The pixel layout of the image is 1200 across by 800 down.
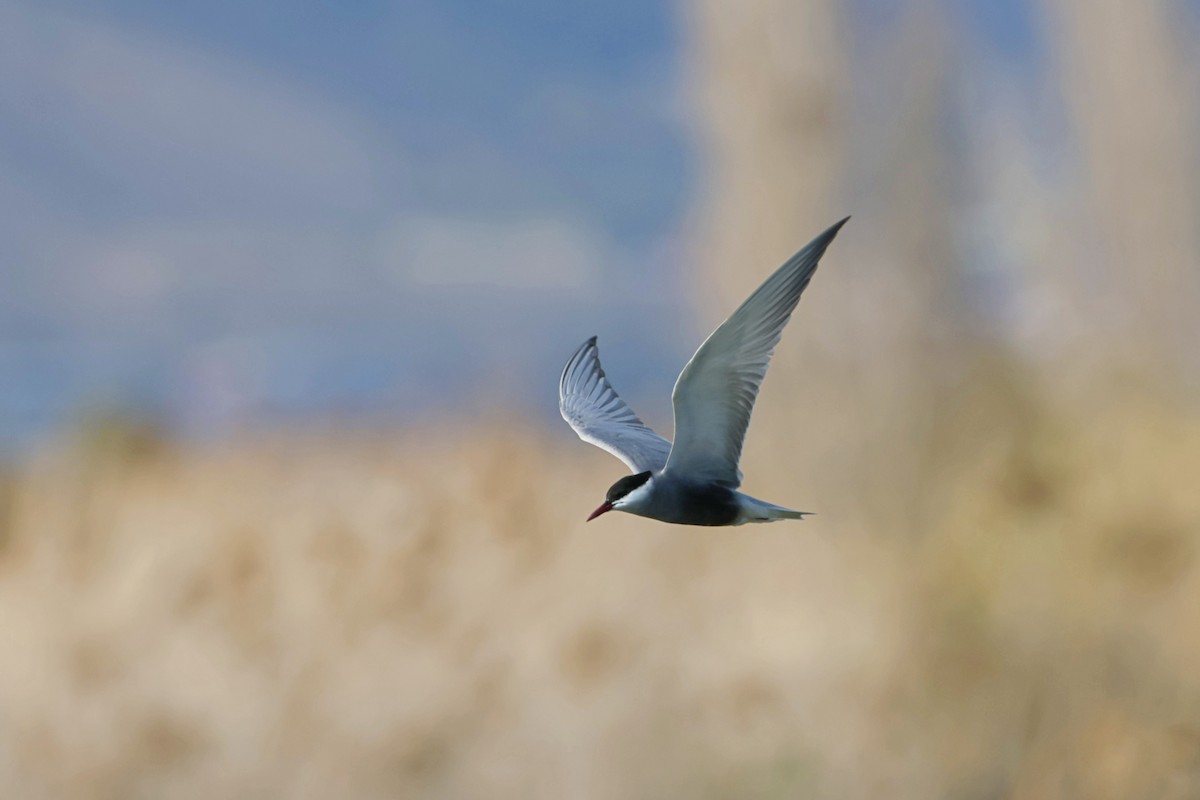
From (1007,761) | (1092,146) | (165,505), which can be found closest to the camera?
(1007,761)

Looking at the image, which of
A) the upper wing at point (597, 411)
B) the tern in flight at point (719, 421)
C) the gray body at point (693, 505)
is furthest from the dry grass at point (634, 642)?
the gray body at point (693, 505)

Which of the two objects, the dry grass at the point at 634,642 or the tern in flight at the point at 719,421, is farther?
the dry grass at the point at 634,642

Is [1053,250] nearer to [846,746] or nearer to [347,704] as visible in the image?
[846,746]

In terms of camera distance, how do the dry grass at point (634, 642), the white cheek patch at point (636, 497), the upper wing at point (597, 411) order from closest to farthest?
the white cheek patch at point (636, 497) < the upper wing at point (597, 411) < the dry grass at point (634, 642)

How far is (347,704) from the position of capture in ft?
7.29

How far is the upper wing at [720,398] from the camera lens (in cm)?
85

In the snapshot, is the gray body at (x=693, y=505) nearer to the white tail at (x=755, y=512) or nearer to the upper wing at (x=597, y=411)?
the white tail at (x=755, y=512)

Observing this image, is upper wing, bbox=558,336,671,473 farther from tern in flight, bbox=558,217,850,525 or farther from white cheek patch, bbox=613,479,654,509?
white cheek patch, bbox=613,479,654,509

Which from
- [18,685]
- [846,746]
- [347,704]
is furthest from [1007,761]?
[18,685]

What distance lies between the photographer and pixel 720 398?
88 cm

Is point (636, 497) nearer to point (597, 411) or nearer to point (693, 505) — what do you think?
point (693, 505)

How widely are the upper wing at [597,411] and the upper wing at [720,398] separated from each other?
A: 6.5 inches

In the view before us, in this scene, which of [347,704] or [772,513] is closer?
[772,513]

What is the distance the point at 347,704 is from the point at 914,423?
110 centimetres
